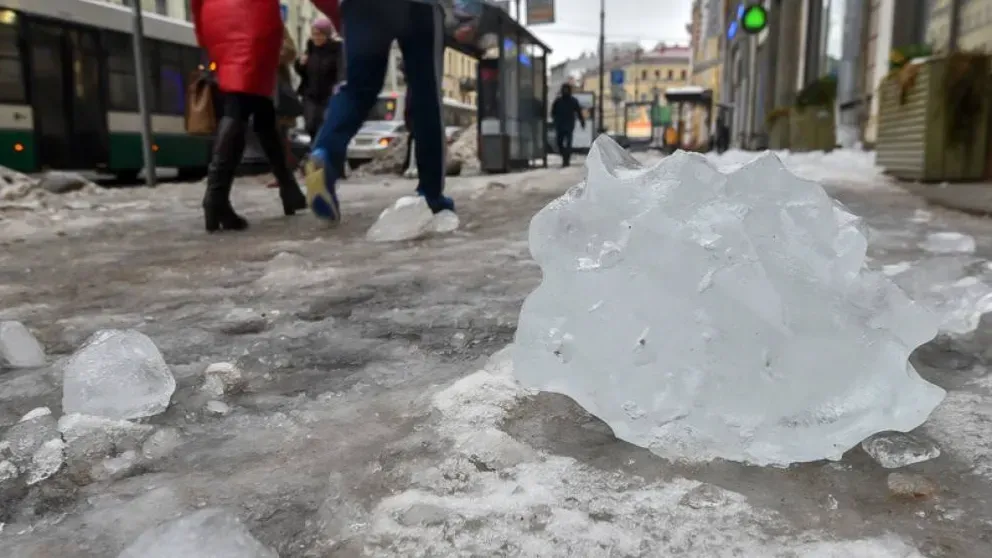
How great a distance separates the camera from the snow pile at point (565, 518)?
0.92m

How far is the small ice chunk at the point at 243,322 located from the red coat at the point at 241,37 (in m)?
2.24

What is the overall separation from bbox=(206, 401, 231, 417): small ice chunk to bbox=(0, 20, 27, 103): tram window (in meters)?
10.1

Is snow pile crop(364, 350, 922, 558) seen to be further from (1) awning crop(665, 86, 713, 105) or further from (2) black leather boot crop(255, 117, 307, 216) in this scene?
(1) awning crop(665, 86, 713, 105)

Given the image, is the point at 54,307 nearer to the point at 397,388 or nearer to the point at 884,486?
the point at 397,388

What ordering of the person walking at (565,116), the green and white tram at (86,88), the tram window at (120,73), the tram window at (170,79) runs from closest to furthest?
the green and white tram at (86,88), the tram window at (120,73), the tram window at (170,79), the person walking at (565,116)

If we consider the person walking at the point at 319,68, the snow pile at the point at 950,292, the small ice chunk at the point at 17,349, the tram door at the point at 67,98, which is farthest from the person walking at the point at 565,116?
the small ice chunk at the point at 17,349

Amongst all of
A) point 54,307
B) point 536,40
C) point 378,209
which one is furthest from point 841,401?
point 536,40

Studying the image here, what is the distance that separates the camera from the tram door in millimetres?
10156

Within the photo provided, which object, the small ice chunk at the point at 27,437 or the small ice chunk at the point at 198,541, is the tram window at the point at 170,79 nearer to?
the small ice chunk at the point at 27,437

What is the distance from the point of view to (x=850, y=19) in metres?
10.6

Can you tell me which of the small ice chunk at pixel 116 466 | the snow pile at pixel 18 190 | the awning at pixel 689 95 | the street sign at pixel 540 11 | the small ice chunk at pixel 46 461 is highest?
the street sign at pixel 540 11

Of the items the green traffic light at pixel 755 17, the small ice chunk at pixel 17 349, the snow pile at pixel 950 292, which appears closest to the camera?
the small ice chunk at pixel 17 349

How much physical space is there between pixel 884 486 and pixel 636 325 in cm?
41

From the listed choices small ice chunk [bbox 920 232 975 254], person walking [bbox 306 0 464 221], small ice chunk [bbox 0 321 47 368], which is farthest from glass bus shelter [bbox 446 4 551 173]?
small ice chunk [bbox 0 321 47 368]
